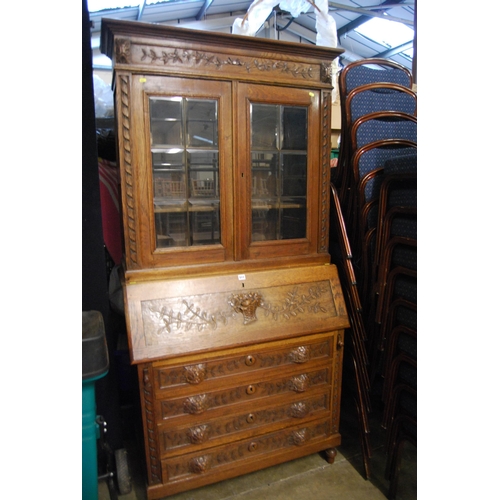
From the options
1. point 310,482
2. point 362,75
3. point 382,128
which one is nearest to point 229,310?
point 310,482

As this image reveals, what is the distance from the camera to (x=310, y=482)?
1.60 meters

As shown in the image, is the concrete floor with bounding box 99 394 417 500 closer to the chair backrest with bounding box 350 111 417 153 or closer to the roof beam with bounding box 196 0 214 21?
the chair backrest with bounding box 350 111 417 153

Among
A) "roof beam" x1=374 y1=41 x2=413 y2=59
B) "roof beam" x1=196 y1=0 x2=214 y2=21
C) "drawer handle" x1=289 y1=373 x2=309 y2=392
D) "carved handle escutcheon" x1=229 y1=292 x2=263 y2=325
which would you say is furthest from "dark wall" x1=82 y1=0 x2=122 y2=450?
"roof beam" x1=374 y1=41 x2=413 y2=59

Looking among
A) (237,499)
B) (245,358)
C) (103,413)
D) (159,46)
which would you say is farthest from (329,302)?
(159,46)

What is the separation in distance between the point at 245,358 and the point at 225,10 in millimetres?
5054

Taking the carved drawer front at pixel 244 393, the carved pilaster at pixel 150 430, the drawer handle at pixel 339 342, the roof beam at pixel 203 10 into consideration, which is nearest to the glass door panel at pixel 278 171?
the drawer handle at pixel 339 342

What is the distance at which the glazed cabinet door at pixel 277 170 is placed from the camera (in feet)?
4.99

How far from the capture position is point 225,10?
502 centimetres

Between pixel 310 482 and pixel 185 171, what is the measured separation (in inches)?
54.7

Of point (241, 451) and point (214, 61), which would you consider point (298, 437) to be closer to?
point (241, 451)

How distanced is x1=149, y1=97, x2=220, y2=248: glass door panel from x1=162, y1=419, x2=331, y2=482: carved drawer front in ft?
2.69

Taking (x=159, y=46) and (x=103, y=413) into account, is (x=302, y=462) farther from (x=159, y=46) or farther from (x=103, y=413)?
(x=159, y=46)

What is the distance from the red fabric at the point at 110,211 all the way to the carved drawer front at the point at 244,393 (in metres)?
0.79

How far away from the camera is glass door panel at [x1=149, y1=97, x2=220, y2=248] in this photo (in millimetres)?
1415
